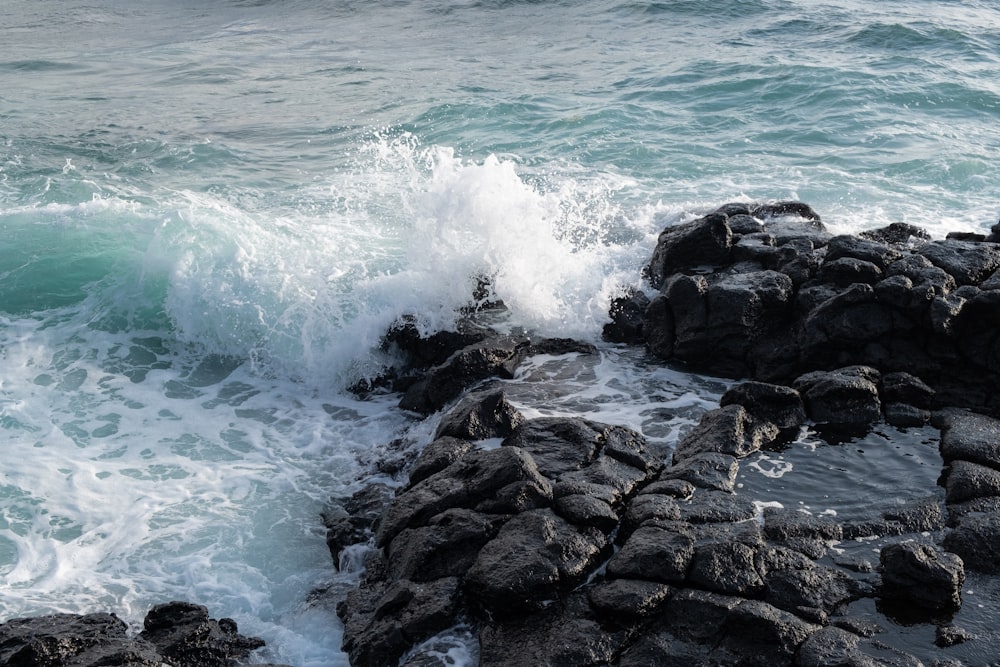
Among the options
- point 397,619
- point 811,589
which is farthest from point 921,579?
point 397,619

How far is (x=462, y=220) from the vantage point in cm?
1060

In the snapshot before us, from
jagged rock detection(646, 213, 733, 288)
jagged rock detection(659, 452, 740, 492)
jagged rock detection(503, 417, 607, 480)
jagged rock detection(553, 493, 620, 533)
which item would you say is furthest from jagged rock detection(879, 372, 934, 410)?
jagged rock detection(553, 493, 620, 533)

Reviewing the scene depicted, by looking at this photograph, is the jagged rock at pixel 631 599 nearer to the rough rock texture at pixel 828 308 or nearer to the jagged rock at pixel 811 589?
the jagged rock at pixel 811 589

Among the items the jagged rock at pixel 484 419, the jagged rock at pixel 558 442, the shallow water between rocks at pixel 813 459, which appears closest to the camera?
the shallow water between rocks at pixel 813 459

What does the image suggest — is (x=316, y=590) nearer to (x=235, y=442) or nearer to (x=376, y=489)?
(x=376, y=489)

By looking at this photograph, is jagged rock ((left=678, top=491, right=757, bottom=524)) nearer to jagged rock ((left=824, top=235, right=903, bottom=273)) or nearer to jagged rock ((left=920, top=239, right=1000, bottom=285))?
jagged rock ((left=824, top=235, right=903, bottom=273))

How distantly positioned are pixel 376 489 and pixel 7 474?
334cm

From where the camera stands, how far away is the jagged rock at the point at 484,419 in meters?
7.42

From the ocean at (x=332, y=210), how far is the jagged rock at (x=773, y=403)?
0.58 m

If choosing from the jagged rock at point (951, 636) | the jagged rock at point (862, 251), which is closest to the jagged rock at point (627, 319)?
the jagged rock at point (862, 251)

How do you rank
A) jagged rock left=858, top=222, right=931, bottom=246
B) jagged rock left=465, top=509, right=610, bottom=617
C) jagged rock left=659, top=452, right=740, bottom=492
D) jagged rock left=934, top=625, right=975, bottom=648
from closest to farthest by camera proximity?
jagged rock left=934, top=625, right=975, bottom=648 < jagged rock left=465, top=509, right=610, bottom=617 < jagged rock left=659, top=452, right=740, bottom=492 < jagged rock left=858, top=222, right=931, bottom=246

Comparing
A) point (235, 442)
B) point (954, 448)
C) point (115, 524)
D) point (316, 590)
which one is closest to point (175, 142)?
point (235, 442)

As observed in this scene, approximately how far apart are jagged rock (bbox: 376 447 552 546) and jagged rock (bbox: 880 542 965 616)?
84.3 inches

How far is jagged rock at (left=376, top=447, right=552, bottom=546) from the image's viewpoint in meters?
6.15
